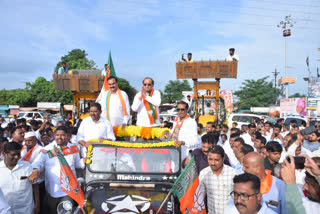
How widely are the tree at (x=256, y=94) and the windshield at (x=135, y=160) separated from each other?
42.3 meters

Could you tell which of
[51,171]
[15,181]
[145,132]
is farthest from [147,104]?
[15,181]

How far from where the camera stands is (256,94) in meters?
44.4

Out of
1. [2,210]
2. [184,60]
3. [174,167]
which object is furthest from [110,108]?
[184,60]

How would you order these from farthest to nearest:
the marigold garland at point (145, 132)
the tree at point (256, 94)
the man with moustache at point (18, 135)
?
the tree at point (256, 94) → the marigold garland at point (145, 132) → the man with moustache at point (18, 135)

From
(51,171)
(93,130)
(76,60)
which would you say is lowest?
(51,171)

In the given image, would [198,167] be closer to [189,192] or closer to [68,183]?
[189,192]

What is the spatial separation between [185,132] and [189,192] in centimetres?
163

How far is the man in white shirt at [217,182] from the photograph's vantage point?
332 centimetres

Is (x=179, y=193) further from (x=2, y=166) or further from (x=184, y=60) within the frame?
(x=184, y=60)

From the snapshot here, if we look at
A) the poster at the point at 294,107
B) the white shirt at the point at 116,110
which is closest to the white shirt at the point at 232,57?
the white shirt at the point at 116,110

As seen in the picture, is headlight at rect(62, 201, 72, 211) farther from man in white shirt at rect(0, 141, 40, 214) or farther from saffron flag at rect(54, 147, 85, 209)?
man in white shirt at rect(0, 141, 40, 214)

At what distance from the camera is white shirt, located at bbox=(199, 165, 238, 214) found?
330 centimetres

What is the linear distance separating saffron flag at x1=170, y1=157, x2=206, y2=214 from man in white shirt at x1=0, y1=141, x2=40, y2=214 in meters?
1.88

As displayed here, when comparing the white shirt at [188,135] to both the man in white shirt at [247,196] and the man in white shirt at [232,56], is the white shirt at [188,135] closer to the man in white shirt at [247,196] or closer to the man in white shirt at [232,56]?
the man in white shirt at [247,196]
